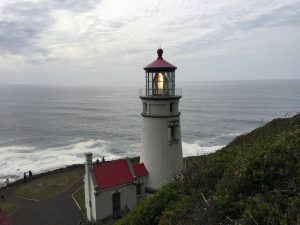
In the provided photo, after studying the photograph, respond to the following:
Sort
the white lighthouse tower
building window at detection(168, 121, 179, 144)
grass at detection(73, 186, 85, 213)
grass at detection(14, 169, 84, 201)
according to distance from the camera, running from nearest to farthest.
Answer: the white lighthouse tower
building window at detection(168, 121, 179, 144)
grass at detection(73, 186, 85, 213)
grass at detection(14, 169, 84, 201)

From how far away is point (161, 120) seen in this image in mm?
16016

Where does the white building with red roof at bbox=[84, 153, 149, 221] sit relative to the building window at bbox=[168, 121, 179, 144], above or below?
below

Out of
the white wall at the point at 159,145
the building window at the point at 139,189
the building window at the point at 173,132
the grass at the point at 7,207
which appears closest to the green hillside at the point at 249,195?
the white wall at the point at 159,145

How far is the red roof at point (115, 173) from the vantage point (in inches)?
626

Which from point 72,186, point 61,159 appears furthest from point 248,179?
point 61,159

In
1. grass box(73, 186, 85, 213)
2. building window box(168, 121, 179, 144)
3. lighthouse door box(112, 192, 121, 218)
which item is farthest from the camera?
grass box(73, 186, 85, 213)

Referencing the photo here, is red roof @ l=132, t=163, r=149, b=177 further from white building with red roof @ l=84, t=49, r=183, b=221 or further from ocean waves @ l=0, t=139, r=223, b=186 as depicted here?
ocean waves @ l=0, t=139, r=223, b=186

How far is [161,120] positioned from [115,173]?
3.99 metres

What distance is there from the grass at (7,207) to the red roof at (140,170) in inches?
356

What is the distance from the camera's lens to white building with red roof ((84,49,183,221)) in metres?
15.9

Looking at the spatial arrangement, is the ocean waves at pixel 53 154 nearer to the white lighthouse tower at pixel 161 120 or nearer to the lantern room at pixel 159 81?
the white lighthouse tower at pixel 161 120

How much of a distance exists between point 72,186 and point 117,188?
26.3ft

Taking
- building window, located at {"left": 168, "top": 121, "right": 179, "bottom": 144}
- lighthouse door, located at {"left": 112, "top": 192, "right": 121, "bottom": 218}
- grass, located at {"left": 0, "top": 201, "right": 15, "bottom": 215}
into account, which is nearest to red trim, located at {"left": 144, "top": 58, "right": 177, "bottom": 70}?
building window, located at {"left": 168, "top": 121, "right": 179, "bottom": 144}

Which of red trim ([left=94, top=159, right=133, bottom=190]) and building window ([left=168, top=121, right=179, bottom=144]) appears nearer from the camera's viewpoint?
red trim ([left=94, top=159, right=133, bottom=190])
